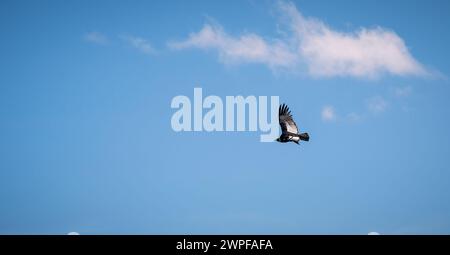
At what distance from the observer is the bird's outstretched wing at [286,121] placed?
42.8 m

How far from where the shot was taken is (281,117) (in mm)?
42875

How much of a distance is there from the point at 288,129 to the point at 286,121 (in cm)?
78

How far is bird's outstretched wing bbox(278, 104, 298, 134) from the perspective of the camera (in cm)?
4276

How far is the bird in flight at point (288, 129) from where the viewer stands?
4285 centimetres

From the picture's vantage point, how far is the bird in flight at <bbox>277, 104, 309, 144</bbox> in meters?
42.8

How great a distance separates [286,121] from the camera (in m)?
43.0

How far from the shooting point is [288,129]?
1715 inches
